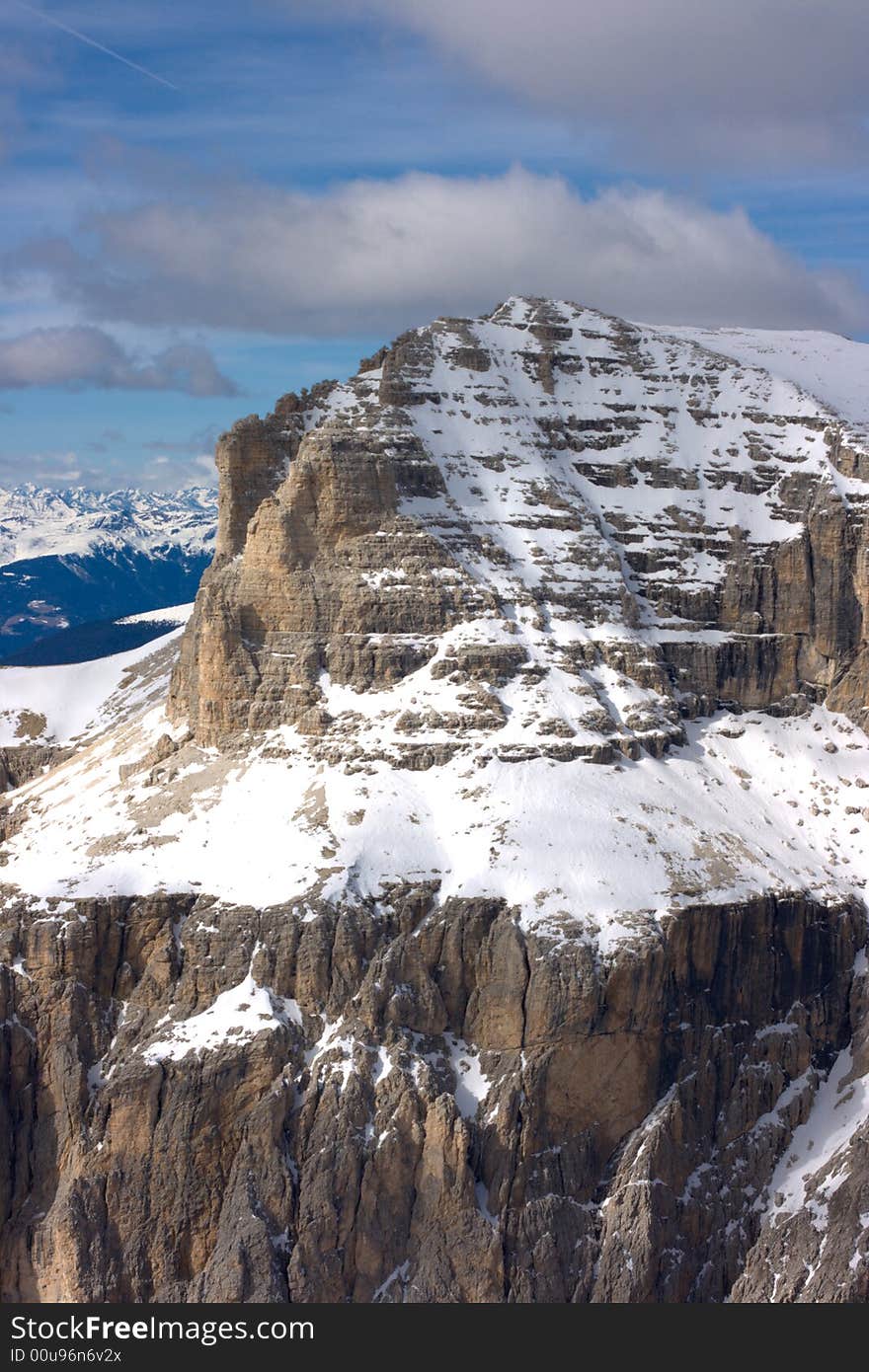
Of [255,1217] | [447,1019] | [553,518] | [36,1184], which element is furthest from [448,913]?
[553,518]

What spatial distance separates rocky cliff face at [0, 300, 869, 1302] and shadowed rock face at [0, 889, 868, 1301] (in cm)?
27

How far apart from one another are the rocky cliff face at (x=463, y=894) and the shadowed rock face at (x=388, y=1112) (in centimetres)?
27

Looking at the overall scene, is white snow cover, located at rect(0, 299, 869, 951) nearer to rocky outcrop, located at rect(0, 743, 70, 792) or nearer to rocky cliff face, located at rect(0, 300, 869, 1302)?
rocky cliff face, located at rect(0, 300, 869, 1302)

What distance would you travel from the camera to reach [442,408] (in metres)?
167

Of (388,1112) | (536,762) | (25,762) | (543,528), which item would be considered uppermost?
(543,528)

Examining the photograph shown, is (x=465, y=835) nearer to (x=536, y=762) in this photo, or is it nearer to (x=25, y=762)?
(x=536, y=762)

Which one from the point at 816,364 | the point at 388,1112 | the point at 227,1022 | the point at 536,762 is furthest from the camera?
the point at 816,364

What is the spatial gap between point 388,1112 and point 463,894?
1652 cm

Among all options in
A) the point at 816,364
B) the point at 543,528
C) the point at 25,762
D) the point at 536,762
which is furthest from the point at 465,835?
the point at 816,364

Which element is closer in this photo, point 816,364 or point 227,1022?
point 227,1022

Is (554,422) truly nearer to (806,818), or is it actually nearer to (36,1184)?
(806,818)

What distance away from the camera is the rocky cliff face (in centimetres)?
12144

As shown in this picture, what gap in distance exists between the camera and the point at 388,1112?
12244 cm

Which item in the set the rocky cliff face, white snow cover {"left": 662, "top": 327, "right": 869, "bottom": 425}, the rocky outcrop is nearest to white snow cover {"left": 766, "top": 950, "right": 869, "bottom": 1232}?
the rocky cliff face
